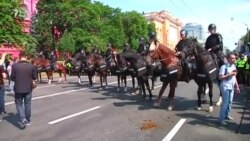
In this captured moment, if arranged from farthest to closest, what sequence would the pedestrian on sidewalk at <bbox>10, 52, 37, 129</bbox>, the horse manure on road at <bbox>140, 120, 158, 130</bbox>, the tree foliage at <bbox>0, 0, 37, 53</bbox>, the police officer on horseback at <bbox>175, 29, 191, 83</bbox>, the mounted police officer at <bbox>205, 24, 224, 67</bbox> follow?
the tree foliage at <bbox>0, 0, 37, 53</bbox>, the mounted police officer at <bbox>205, 24, 224, 67</bbox>, the police officer on horseback at <bbox>175, 29, 191, 83</bbox>, the pedestrian on sidewalk at <bbox>10, 52, 37, 129</bbox>, the horse manure on road at <bbox>140, 120, 158, 130</bbox>

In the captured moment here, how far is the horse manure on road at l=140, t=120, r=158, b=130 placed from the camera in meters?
11.7

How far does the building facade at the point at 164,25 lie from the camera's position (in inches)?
5192

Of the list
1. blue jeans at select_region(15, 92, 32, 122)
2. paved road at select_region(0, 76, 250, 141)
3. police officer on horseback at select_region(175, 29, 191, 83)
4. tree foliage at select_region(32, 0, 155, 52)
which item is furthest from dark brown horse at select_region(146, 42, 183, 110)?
tree foliage at select_region(32, 0, 155, 52)

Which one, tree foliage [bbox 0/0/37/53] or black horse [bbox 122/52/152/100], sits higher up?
tree foliage [bbox 0/0/37/53]

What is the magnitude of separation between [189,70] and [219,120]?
3.65m

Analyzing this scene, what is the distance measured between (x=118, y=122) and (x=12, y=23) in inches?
700

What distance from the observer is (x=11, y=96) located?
836 inches

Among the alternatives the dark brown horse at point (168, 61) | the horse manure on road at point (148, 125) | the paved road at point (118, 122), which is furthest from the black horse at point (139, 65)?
the horse manure on road at point (148, 125)

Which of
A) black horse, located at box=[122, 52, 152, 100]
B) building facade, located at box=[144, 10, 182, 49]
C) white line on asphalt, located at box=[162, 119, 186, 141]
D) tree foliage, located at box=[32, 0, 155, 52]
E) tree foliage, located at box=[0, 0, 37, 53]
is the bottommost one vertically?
white line on asphalt, located at box=[162, 119, 186, 141]

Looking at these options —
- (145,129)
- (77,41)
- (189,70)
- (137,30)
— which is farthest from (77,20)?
(145,129)

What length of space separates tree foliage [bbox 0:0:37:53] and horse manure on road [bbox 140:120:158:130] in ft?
57.0

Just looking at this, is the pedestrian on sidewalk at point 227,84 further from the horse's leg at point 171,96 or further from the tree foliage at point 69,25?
the tree foliage at point 69,25

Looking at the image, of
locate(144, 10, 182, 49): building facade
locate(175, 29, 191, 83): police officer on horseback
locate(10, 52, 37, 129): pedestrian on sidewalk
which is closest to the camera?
locate(10, 52, 37, 129): pedestrian on sidewalk

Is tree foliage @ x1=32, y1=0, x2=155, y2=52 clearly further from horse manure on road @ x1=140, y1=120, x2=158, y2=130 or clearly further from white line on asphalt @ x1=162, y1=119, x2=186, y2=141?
white line on asphalt @ x1=162, y1=119, x2=186, y2=141
